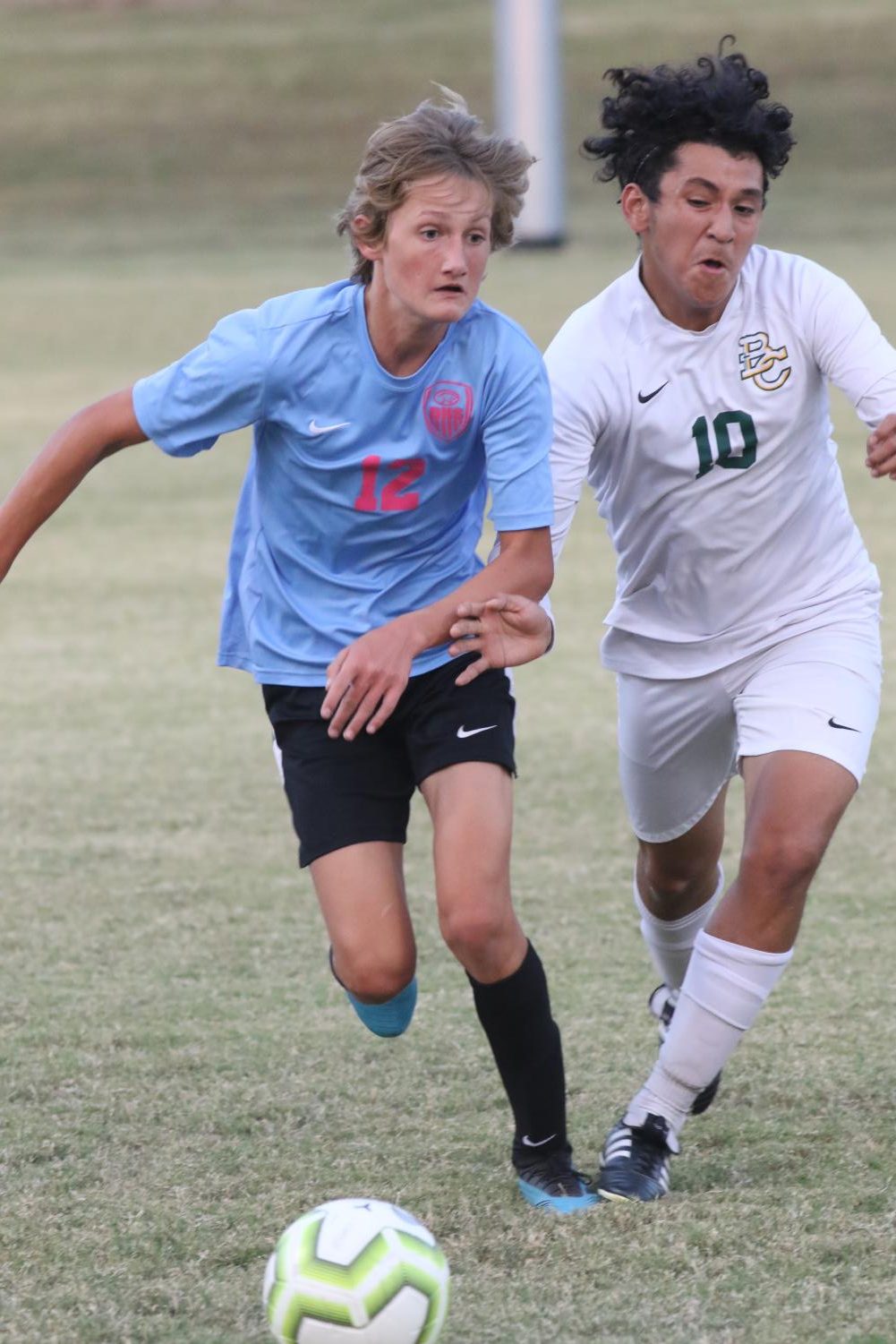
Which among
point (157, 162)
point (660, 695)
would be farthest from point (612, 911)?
point (157, 162)

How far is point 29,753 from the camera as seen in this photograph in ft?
24.2

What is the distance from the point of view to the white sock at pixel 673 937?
4.50 meters

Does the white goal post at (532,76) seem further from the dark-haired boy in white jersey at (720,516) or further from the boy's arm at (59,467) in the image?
the boy's arm at (59,467)

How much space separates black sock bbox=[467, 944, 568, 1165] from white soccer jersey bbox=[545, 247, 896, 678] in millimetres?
792

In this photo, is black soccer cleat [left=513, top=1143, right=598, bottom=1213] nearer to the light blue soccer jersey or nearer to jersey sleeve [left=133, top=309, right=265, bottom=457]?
the light blue soccer jersey

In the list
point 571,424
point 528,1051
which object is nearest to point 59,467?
point 571,424

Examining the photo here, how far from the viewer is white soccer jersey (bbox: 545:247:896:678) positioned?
3947 millimetres

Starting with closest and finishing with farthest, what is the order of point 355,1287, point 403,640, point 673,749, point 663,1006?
point 355,1287, point 403,640, point 673,749, point 663,1006

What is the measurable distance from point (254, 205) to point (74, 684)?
102 feet

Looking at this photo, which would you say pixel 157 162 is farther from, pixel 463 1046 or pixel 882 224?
pixel 463 1046

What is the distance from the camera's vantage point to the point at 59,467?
3.68m

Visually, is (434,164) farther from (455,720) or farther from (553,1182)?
(553,1182)

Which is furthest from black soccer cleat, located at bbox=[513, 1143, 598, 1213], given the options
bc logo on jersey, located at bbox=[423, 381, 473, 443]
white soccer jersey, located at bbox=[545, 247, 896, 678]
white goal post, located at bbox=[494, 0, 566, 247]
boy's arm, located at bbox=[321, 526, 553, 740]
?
white goal post, located at bbox=[494, 0, 566, 247]

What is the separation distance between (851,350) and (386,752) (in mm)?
1139
